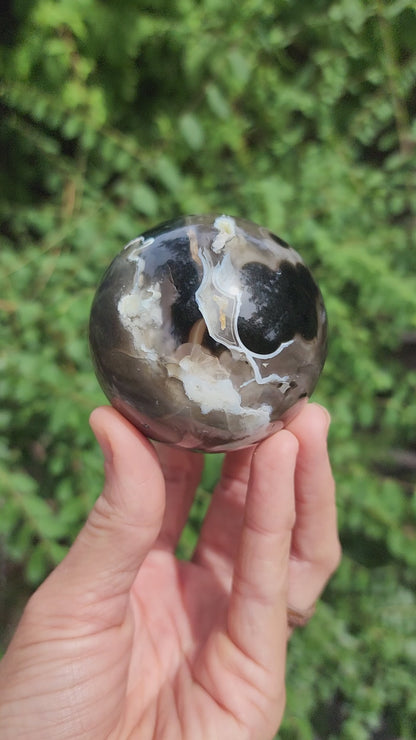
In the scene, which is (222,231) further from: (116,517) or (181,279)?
(116,517)

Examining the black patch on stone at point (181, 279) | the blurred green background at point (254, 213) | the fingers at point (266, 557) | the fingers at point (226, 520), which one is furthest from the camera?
the blurred green background at point (254, 213)

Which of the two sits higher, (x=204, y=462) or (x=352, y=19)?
(x=352, y=19)

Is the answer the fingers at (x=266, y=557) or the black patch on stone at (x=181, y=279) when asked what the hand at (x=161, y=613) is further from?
the black patch on stone at (x=181, y=279)

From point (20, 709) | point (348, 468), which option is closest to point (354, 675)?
point (348, 468)

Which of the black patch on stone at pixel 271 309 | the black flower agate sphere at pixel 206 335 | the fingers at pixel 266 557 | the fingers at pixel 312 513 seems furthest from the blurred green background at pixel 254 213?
the black patch on stone at pixel 271 309

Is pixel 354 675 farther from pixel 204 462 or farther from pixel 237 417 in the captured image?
pixel 237 417

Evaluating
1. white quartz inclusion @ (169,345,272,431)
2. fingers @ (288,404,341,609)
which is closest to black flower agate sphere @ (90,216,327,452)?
white quartz inclusion @ (169,345,272,431)

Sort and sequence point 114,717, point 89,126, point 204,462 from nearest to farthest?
point 114,717, point 204,462, point 89,126
